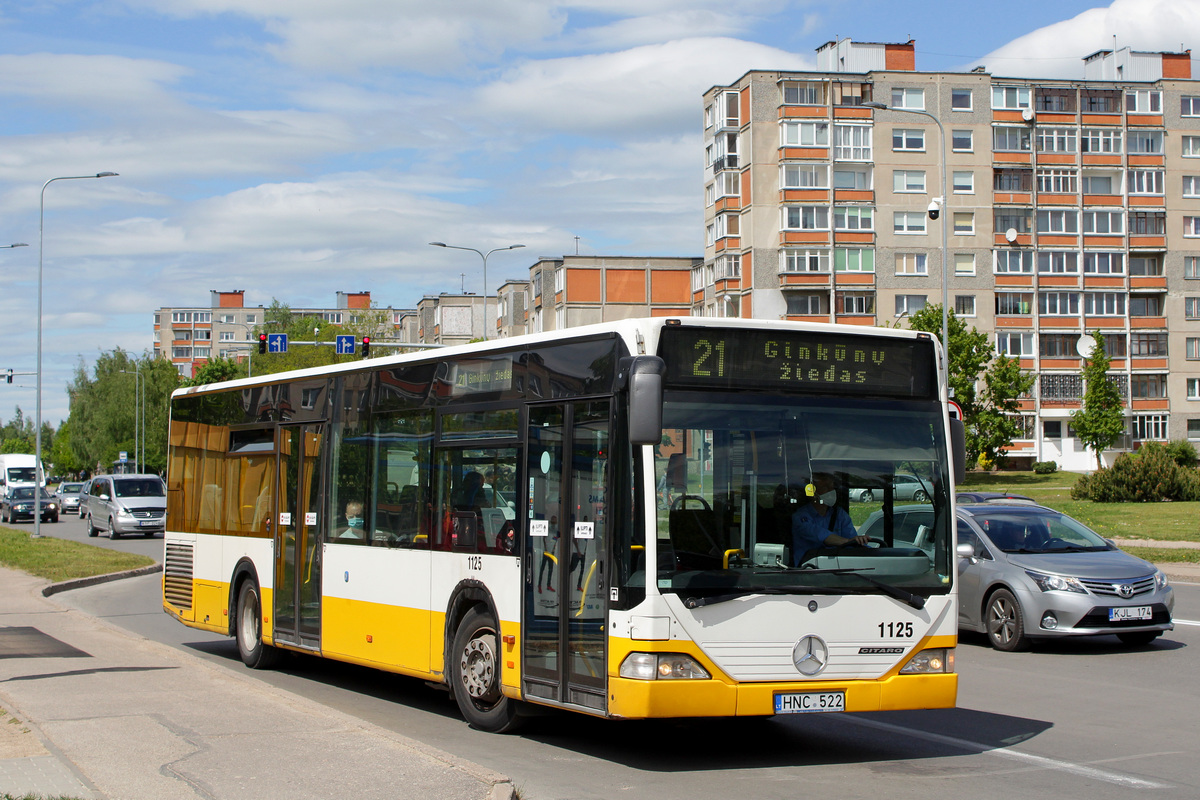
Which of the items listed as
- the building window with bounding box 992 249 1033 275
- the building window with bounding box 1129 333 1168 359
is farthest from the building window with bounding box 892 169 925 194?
the building window with bounding box 1129 333 1168 359

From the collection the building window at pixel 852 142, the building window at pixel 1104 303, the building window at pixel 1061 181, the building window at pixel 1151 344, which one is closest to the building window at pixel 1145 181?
the building window at pixel 1061 181

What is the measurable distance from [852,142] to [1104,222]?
1885 cm

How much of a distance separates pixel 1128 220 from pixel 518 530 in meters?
88.3

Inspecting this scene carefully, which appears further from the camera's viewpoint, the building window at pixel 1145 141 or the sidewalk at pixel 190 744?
the building window at pixel 1145 141

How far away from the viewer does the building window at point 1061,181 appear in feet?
287

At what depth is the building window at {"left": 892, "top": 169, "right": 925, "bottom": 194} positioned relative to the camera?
280 ft

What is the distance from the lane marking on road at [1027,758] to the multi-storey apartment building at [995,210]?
243 feet

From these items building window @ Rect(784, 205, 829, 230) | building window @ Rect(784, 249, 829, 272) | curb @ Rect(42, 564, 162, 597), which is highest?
building window @ Rect(784, 205, 829, 230)

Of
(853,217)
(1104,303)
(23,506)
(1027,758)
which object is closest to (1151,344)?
(1104,303)

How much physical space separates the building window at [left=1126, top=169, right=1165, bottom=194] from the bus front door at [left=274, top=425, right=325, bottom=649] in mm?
86247

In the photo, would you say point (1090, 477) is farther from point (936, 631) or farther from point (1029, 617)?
point (936, 631)

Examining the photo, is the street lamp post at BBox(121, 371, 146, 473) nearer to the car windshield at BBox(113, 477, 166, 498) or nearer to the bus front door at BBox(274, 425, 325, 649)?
the car windshield at BBox(113, 477, 166, 498)

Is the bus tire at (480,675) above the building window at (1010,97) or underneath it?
underneath

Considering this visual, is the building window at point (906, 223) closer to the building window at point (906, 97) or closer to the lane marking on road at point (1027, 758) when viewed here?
the building window at point (906, 97)
